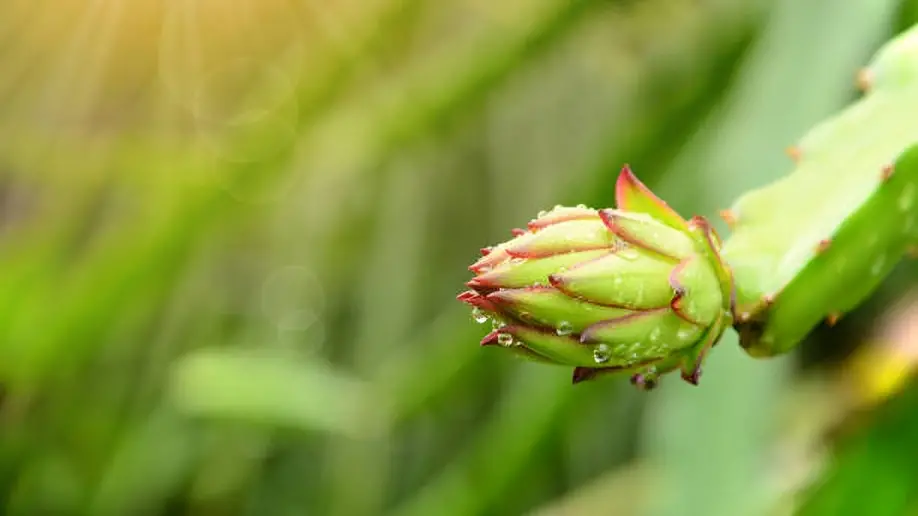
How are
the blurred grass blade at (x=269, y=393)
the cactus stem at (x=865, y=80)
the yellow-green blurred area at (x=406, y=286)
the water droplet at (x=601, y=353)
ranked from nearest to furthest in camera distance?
1. the water droplet at (x=601, y=353)
2. the cactus stem at (x=865, y=80)
3. the yellow-green blurred area at (x=406, y=286)
4. the blurred grass blade at (x=269, y=393)

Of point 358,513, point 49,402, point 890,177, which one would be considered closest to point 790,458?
point 358,513

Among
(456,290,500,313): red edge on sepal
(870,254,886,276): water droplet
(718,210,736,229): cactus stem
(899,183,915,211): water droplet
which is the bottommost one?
(870,254,886,276): water droplet

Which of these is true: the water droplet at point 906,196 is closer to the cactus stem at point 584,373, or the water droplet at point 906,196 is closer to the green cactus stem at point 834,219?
the green cactus stem at point 834,219

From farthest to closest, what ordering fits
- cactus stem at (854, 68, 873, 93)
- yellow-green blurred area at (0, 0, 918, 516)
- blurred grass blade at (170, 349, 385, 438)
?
blurred grass blade at (170, 349, 385, 438), yellow-green blurred area at (0, 0, 918, 516), cactus stem at (854, 68, 873, 93)

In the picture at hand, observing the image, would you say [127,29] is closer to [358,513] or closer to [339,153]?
[339,153]

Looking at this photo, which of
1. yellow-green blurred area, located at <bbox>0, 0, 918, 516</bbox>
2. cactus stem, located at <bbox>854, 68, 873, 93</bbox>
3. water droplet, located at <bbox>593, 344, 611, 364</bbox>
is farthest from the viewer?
yellow-green blurred area, located at <bbox>0, 0, 918, 516</bbox>

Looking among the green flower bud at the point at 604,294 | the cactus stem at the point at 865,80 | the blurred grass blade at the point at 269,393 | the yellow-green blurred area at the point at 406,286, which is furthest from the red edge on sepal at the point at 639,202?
the blurred grass blade at the point at 269,393

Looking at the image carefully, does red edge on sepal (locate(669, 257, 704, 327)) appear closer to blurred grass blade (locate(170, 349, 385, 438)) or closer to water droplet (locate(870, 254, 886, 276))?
water droplet (locate(870, 254, 886, 276))

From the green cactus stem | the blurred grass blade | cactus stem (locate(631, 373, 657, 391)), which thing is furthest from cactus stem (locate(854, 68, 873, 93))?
the blurred grass blade
